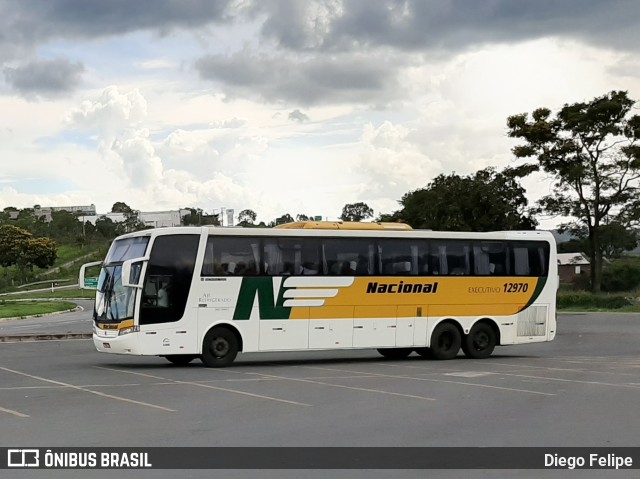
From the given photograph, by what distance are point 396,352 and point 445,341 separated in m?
1.71

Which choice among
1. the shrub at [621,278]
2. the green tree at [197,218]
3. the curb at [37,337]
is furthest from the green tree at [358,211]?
the curb at [37,337]

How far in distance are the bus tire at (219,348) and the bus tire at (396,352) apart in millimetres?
5009

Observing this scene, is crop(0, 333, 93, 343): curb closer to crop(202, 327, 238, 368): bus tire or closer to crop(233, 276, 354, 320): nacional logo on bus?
crop(202, 327, 238, 368): bus tire

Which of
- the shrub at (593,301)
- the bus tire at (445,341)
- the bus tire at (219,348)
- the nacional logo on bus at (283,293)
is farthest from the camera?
the shrub at (593,301)

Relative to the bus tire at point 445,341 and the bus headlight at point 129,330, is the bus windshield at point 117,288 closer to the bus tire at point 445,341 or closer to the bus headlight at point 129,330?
the bus headlight at point 129,330

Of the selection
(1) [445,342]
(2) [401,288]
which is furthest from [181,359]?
(1) [445,342]

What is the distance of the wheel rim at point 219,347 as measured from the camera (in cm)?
2328

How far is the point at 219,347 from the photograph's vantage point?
23.4m

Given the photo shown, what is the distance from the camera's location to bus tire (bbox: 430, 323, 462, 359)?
84.2 ft

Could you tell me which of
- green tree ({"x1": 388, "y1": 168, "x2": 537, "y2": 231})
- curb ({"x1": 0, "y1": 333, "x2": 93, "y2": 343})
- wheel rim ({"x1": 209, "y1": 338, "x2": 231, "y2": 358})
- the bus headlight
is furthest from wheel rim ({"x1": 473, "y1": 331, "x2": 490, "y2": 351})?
green tree ({"x1": 388, "y1": 168, "x2": 537, "y2": 231})

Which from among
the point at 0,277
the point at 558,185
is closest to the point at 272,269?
the point at 558,185

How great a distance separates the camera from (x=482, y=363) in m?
24.4

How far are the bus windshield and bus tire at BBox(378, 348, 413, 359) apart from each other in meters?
7.34

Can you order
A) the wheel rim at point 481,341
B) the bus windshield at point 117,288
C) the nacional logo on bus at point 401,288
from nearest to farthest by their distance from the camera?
the bus windshield at point 117,288 < the nacional logo on bus at point 401,288 < the wheel rim at point 481,341
